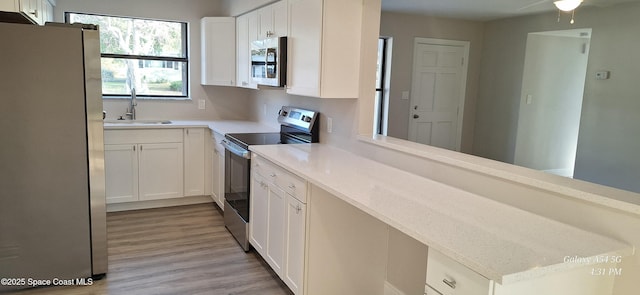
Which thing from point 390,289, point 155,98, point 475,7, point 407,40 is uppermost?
point 475,7

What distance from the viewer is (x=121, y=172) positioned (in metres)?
4.21

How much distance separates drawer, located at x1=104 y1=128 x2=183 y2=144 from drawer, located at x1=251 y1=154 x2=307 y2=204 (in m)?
1.56

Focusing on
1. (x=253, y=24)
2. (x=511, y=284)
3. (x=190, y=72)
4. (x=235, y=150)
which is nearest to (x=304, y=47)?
(x=235, y=150)

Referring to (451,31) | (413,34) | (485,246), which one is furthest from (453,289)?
(451,31)

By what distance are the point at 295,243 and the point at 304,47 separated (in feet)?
4.59

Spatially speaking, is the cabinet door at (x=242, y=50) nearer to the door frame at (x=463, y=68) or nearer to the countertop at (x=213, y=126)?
the countertop at (x=213, y=126)

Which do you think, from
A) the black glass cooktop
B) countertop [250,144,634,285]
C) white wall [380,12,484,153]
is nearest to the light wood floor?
the black glass cooktop

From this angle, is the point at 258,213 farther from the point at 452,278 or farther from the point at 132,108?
the point at 132,108

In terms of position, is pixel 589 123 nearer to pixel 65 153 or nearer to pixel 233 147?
pixel 233 147

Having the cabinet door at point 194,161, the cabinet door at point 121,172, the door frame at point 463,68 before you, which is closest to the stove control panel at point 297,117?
the cabinet door at point 194,161

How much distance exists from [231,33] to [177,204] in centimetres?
194

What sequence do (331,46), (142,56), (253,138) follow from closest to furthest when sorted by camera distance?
(331,46) < (253,138) < (142,56)

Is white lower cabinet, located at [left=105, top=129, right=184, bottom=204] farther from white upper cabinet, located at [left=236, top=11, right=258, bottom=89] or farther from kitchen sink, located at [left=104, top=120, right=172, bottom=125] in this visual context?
white upper cabinet, located at [left=236, top=11, right=258, bottom=89]

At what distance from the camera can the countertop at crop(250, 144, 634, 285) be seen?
130 cm
